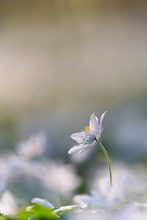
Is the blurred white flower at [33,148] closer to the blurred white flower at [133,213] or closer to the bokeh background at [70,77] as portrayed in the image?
the bokeh background at [70,77]

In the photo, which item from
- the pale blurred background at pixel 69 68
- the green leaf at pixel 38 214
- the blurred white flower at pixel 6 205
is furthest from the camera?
the pale blurred background at pixel 69 68

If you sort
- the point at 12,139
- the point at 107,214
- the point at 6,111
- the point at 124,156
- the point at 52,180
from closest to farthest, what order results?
1. the point at 107,214
2. the point at 52,180
3. the point at 124,156
4. the point at 12,139
5. the point at 6,111

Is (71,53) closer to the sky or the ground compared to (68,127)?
closer to the sky

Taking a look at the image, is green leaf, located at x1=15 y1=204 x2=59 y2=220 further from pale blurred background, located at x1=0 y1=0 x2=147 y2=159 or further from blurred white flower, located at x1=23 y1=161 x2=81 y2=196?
pale blurred background, located at x1=0 y1=0 x2=147 y2=159

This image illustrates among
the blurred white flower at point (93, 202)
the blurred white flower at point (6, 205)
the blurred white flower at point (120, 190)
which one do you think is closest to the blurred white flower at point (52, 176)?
the blurred white flower at point (6, 205)

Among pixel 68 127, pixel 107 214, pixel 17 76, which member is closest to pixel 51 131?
pixel 68 127

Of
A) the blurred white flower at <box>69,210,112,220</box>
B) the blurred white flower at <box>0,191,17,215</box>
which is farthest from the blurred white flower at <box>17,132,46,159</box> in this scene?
the blurred white flower at <box>69,210,112,220</box>

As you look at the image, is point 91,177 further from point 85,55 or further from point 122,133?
point 85,55

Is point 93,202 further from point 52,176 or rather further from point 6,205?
point 52,176
